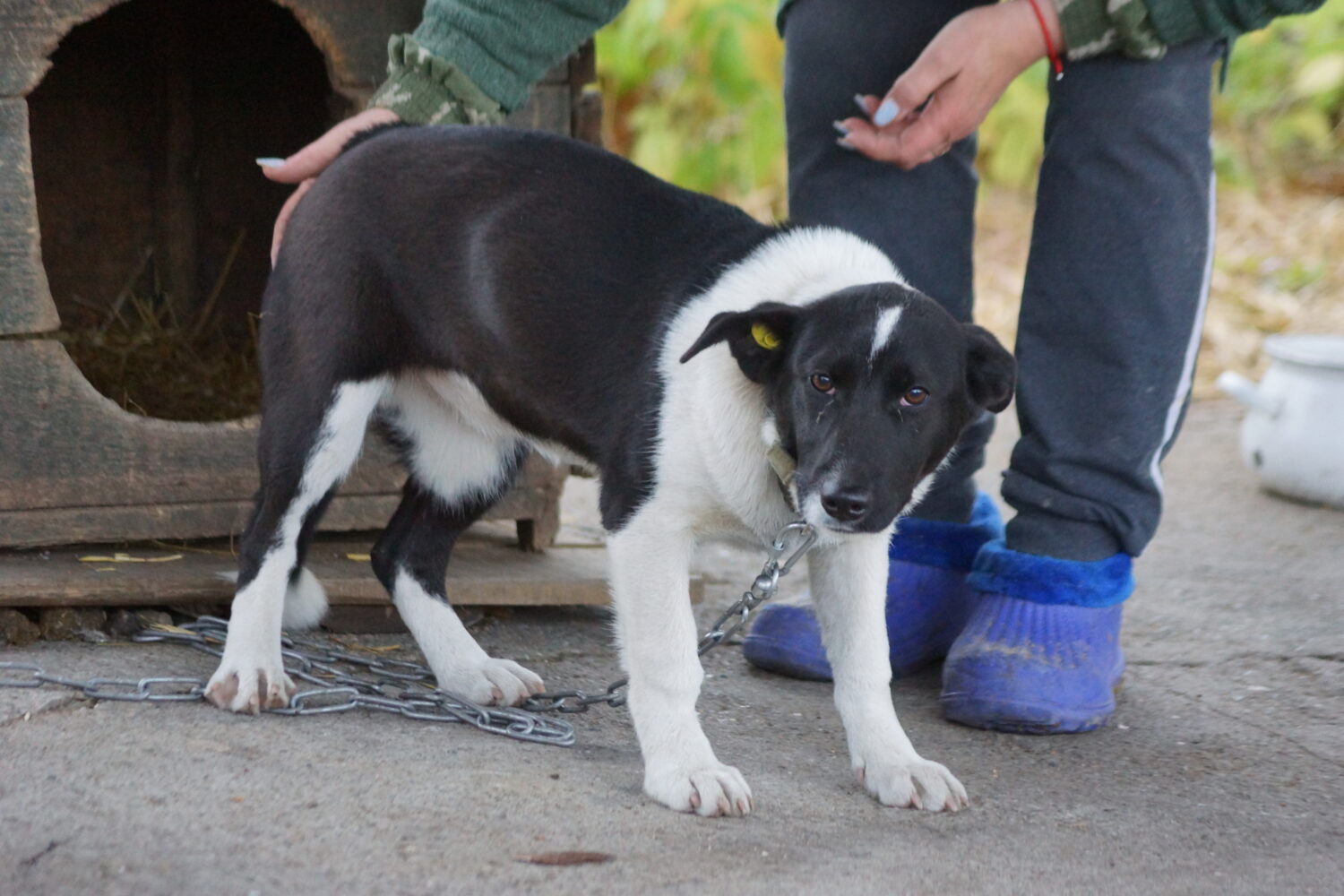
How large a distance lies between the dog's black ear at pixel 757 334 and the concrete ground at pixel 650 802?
26.2 inches

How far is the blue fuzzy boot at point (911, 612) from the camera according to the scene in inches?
118

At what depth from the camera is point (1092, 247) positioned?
273 cm

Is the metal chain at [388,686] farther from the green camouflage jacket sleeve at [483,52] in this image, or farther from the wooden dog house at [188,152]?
the green camouflage jacket sleeve at [483,52]

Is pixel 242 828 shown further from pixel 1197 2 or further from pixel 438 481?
pixel 1197 2

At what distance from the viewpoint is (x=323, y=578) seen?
3088 mm

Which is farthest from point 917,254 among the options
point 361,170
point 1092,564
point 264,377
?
point 264,377

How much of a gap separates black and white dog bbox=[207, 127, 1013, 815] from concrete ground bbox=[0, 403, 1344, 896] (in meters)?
0.13

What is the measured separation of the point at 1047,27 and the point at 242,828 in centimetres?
187

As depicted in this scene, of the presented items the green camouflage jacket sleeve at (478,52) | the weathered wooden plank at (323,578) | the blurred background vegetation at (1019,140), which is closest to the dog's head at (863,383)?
the green camouflage jacket sleeve at (478,52)

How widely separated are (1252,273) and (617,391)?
513cm

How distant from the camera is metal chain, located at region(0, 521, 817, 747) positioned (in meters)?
2.46

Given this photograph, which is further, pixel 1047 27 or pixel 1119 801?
pixel 1047 27

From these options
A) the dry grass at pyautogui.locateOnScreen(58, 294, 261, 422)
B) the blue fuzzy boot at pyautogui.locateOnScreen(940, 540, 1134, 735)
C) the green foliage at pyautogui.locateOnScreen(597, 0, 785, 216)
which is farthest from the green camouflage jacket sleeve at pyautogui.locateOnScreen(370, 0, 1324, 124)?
the green foliage at pyautogui.locateOnScreen(597, 0, 785, 216)

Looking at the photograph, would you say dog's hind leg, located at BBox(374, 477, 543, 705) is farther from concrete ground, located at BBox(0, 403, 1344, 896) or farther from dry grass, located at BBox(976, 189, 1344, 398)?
dry grass, located at BBox(976, 189, 1344, 398)
